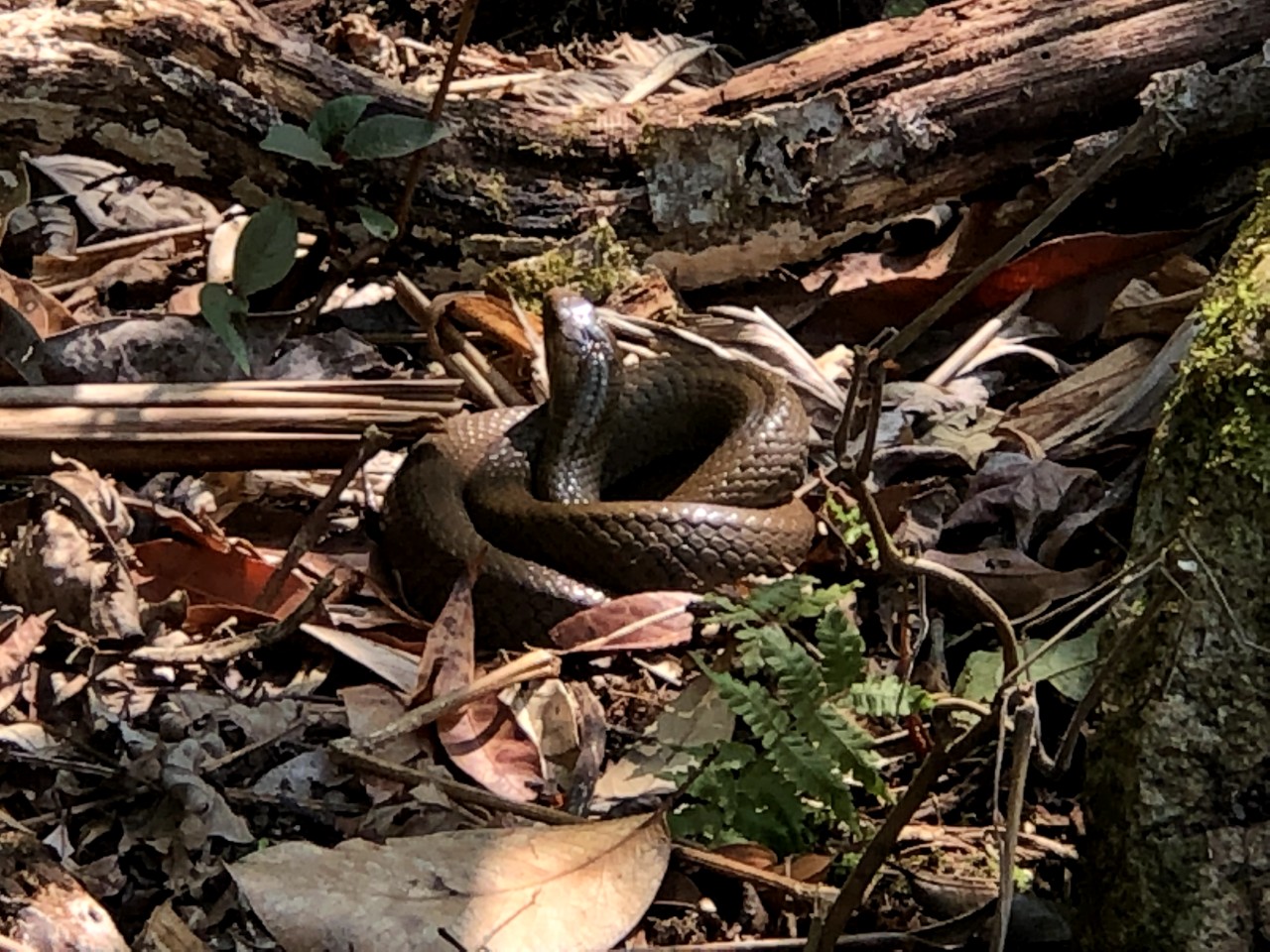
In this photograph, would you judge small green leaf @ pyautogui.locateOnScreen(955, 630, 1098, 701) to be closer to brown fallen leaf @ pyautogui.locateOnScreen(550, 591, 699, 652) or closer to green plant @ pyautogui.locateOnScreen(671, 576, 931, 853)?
green plant @ pyautogui.locateOnScreen(671, 576, 931, 853)

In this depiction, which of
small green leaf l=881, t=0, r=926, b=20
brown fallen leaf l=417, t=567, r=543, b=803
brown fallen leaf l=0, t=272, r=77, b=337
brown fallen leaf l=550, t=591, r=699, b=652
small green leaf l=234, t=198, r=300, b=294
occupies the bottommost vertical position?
brown fallen leaf l=550, t=591, r=699, b=652

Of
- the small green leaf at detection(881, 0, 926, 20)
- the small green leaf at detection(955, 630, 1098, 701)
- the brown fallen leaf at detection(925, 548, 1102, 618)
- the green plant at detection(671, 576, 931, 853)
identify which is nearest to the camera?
the green plant at detection(671, 576, 931, 853)

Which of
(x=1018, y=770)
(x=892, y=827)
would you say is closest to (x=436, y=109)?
(x=892, y=827)

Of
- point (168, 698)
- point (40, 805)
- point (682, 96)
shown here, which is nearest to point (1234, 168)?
point (682, 96)

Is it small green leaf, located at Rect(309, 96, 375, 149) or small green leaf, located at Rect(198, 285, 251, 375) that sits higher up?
small green leaf, located at Rect(309, 96, 375, 149)

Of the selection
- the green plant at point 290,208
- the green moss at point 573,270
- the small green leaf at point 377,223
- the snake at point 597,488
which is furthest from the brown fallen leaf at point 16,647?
the green moss at point 573,270

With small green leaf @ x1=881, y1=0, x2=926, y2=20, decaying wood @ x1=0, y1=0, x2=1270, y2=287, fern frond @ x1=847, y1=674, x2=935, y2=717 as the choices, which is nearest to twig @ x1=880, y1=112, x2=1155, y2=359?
fern frond @ x1=847, y1=674, x2=935, y2=717

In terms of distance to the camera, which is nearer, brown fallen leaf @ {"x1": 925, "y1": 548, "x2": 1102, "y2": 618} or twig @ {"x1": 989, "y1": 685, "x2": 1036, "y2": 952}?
twig @ {"x1": 989, "y1": 685, "x2": 1036, "y2": 952}
